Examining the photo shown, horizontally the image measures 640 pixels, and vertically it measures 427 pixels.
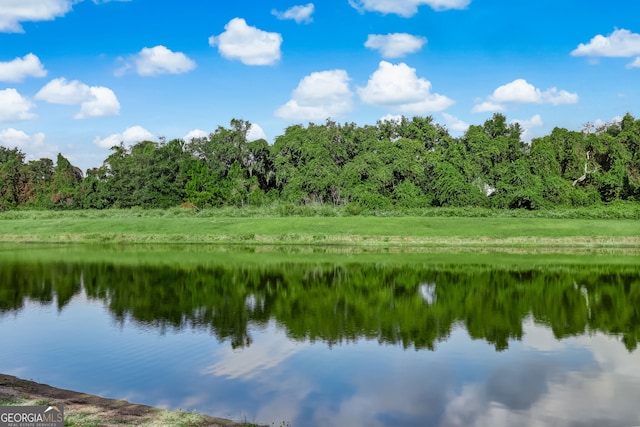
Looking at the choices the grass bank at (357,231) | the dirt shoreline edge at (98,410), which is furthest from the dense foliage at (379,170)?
the dirt shoreline edge at (98,410)

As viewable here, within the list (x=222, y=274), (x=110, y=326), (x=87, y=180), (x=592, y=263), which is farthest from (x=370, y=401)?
(x=87, y=180)

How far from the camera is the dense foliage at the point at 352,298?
64.7 feet

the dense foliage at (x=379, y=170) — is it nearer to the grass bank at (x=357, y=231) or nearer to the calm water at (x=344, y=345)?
the grass bank at (x=357, y=231)

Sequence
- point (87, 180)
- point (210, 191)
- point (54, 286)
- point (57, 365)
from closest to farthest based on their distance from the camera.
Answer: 1. point (57, 365)
2. point (54, 286)
3. point (210, 191)
4. point (87, 180)

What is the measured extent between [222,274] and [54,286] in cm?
890

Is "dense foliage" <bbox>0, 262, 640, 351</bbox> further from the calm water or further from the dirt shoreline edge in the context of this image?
the dirt shoreline edge

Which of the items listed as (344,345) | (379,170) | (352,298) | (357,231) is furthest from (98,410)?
(379,170)

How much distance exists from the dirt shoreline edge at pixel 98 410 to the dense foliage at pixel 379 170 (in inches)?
2275

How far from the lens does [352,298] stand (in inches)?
1016

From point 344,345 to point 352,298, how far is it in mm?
8501

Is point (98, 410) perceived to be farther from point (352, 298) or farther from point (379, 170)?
point (379, 170)

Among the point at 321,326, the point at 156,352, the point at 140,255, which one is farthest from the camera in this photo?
the point at 140,255

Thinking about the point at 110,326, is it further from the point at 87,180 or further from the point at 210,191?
the point at 87,180

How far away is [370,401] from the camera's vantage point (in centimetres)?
1242
